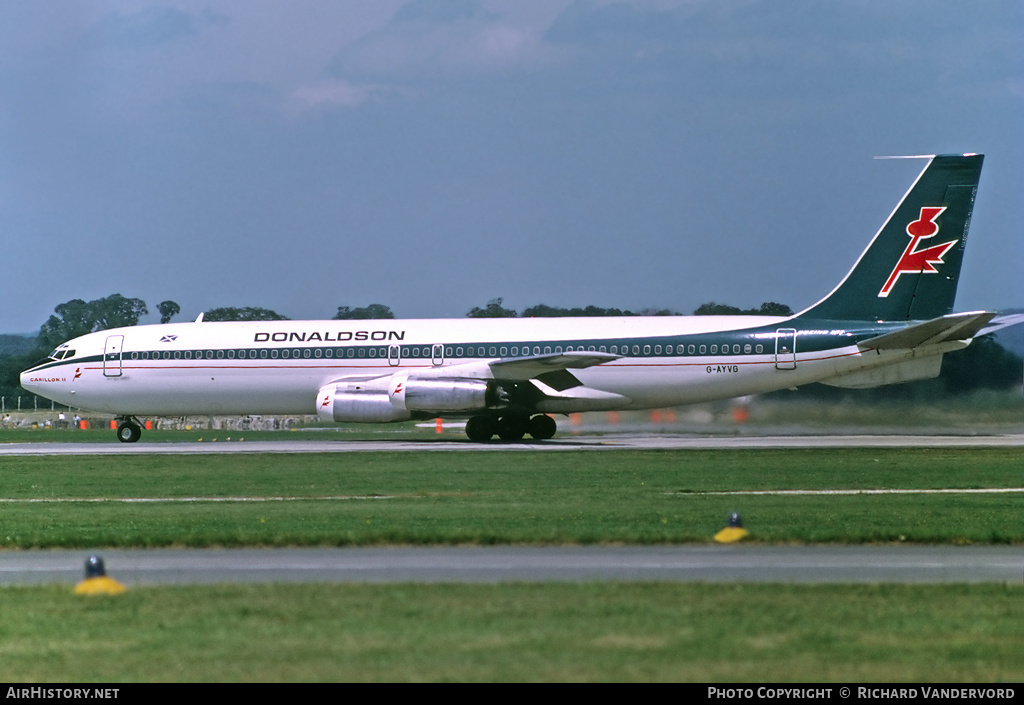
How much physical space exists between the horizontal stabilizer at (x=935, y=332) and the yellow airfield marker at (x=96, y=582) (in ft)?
90.4

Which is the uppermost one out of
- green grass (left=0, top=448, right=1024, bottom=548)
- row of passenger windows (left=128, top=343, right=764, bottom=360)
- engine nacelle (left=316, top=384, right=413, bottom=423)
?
row of passenger windows (left=128, top=343, right=764, bottom=360)

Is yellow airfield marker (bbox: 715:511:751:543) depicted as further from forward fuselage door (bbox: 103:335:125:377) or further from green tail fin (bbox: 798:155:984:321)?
forward fuselage door (bbox: 103:335:125:377)

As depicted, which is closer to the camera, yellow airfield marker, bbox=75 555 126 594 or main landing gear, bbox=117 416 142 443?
yellow airfield marker, bbox=75 555 126 594

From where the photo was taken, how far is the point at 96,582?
38.8 ft

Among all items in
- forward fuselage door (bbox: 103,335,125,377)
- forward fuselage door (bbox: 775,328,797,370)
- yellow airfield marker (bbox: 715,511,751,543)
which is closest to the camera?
yellow airfield marker (bbox: 715,511,751,543)

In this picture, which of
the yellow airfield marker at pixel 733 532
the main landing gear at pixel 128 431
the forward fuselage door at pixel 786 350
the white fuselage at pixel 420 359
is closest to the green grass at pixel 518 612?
the yellow airfield marker at pixel 733 532

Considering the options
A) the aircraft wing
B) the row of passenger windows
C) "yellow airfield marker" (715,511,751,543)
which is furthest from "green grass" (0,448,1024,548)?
the row of passenger windows

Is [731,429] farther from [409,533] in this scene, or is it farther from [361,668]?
[361,668]

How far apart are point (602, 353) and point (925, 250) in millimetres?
9955

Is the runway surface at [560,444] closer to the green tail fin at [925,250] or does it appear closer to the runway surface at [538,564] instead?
the green tail fin at [925,250]

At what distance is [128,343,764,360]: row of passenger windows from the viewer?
38.9 m

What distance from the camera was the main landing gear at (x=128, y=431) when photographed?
147ft

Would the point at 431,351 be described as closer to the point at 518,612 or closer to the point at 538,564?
the point at 538,564

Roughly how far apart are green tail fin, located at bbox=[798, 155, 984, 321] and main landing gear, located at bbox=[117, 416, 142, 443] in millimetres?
24089
